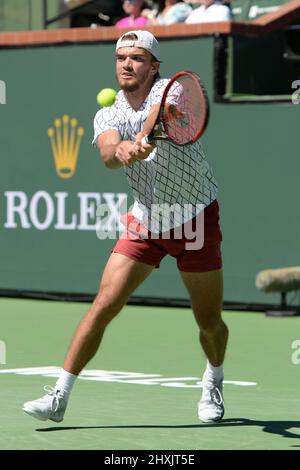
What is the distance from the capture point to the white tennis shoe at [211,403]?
6.95m

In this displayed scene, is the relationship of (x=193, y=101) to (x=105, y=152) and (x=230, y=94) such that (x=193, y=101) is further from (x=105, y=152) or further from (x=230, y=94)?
(x=230, y=94)

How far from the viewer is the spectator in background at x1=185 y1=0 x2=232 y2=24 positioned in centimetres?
1264

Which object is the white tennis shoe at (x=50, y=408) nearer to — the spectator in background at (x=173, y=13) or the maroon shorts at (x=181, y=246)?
the maroon shorts at (x=181, y=246)

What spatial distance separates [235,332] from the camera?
10.9 metres

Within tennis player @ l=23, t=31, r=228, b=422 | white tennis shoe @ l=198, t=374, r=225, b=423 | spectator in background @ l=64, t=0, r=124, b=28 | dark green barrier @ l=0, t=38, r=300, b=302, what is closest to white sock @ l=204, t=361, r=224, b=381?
white tennis shoe @ l=198, t=374, r=225, b=423

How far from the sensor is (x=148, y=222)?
271 inches

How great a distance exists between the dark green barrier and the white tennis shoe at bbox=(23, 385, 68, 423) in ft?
18.4

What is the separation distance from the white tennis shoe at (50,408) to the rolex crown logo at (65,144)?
6.65 m

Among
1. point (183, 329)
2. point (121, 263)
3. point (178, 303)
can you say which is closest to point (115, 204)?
point (178, 303)

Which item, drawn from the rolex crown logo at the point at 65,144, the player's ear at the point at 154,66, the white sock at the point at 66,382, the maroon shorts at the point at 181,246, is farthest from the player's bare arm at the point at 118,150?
the rolex crown logo at the point at 65,144

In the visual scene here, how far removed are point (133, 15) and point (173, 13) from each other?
661mm

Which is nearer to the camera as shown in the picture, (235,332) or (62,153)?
(235,332)

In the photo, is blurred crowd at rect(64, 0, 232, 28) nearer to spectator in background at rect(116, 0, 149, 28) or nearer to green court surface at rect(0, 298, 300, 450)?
spectator in background at rect(116, 0, 149, 28)

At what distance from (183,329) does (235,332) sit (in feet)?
1.51
